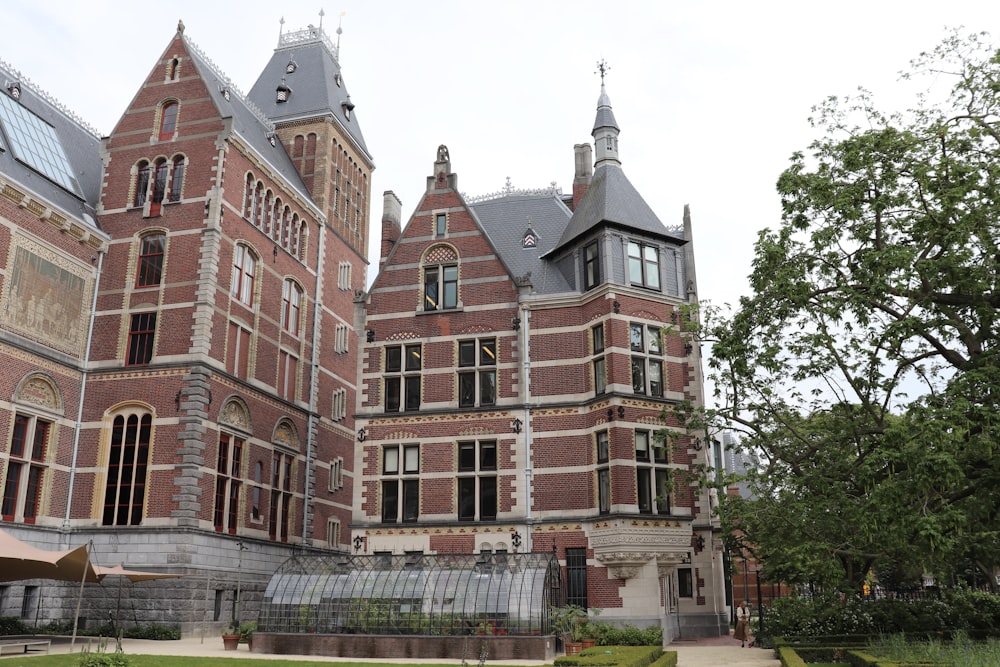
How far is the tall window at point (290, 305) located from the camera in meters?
37.6

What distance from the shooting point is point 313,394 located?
39062 millimetres

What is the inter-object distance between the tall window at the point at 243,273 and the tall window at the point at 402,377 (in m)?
6.85

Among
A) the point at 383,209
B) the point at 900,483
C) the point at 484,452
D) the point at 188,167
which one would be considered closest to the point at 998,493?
the point at 900,483

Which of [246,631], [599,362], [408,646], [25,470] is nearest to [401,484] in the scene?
[246,631]

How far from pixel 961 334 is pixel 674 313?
11.0m

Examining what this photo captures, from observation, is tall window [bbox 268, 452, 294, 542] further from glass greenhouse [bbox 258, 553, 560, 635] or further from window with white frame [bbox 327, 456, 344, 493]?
glass greenhouse [bbox 258, 553, 560, 635]

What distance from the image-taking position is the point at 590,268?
102 ft

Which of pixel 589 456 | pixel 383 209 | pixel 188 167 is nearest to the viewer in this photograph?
pixel 589 456

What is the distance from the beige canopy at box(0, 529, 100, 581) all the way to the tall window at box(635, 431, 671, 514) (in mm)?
16727

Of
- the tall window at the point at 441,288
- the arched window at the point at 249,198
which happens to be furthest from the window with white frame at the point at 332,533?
the arched window at the point at 249,198

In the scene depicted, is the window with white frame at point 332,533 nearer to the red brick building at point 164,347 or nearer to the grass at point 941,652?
the red brick building at point 164,347

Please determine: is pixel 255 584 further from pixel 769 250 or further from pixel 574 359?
pixel 769 250

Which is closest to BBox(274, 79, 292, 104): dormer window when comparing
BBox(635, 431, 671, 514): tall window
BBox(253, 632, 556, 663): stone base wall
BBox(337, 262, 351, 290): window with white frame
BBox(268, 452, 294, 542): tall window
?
BBox(337, 262, 351, 290): window with white frame

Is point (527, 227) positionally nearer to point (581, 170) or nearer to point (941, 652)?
point (581, 170)
